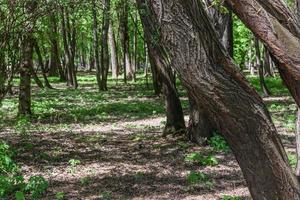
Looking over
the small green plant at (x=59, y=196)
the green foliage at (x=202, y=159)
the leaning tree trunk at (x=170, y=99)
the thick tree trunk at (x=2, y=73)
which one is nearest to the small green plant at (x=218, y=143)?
the green foliage at (x=202, y=159)

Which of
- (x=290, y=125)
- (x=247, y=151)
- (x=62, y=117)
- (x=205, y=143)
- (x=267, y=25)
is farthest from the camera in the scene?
(x=62, y=117)

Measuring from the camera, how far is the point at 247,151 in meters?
4.35

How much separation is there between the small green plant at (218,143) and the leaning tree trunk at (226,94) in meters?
5.49

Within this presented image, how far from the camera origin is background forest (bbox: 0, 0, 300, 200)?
13.3ft

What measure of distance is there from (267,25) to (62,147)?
768cm

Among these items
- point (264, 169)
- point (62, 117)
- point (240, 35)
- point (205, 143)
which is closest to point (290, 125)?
point (205, 143)

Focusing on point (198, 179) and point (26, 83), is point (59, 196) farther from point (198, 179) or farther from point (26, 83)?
point (26, 83)

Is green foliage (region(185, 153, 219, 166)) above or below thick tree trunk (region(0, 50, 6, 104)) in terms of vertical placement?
below

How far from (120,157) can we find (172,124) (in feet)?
6.97

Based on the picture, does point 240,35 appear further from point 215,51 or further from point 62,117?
point 215,51

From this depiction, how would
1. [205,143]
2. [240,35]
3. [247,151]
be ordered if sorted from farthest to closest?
[240,35]
[205,143]
[247,151]

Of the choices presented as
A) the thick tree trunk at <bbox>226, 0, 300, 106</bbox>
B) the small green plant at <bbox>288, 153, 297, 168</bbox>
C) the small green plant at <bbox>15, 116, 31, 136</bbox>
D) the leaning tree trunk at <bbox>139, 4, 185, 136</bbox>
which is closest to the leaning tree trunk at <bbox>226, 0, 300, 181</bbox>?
the thick tree trunk at <bbox>226, 0, 300, 106</bbox>

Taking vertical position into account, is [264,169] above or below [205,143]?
above

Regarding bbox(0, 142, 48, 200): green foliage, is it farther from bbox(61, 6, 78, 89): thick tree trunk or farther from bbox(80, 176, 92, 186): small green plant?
bbox(61, 6, 78, 89): thick tree trunk
